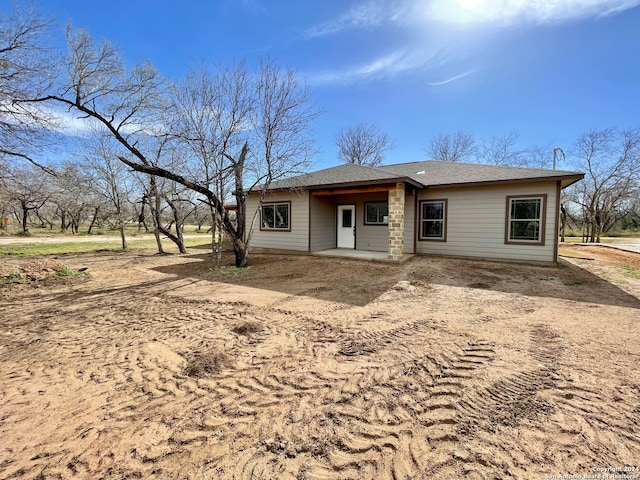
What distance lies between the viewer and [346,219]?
Answer: 462 inches

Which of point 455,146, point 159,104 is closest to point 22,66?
point 159,104

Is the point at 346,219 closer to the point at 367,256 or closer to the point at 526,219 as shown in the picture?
the point at 367,256

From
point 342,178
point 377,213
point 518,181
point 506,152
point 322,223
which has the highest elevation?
point 506,152

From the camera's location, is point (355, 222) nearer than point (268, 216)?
Yes

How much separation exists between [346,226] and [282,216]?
2652 mm

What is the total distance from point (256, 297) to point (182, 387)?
312cm

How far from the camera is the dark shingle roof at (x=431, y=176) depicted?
8.27 metres

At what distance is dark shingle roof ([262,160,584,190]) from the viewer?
8.27 metres

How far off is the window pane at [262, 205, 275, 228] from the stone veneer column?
17.1 ft

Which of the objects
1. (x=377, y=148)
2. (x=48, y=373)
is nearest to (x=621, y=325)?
(x=48, y=373)

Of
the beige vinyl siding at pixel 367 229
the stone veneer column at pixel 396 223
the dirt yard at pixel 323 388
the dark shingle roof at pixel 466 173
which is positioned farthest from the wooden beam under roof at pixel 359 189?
the dirt yard at pixel 323 388

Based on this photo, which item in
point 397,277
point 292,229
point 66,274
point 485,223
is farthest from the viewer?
point 292,229

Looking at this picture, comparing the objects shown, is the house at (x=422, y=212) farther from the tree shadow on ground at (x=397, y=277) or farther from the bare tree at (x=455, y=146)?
the bare tree at (x=455, y=146)

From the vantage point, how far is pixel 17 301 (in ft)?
18.3
